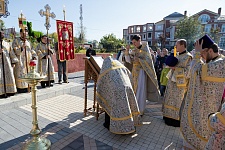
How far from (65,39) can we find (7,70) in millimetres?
2630

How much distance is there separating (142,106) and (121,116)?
132cm

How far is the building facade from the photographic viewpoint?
133 ft

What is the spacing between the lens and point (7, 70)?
4883mm

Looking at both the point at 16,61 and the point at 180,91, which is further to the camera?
the point at 16,61

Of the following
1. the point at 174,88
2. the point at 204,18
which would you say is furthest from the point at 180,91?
the point at 204,18

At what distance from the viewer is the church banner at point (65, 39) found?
654 cm

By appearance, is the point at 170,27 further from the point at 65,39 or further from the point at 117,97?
the point at 117,97

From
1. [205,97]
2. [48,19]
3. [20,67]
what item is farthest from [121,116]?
[48,19]

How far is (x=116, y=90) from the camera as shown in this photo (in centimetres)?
304

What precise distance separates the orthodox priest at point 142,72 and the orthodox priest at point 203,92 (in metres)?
1.35

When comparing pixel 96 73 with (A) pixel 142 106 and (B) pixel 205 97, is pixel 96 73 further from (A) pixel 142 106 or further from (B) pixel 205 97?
(B) pixel 205 97

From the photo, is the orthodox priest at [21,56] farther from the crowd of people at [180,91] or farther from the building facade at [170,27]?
the building facade at [170,27]

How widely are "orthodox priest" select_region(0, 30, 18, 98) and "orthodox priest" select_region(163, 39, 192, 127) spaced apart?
14.5 feet

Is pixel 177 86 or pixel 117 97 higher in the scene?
pixel 177 86
